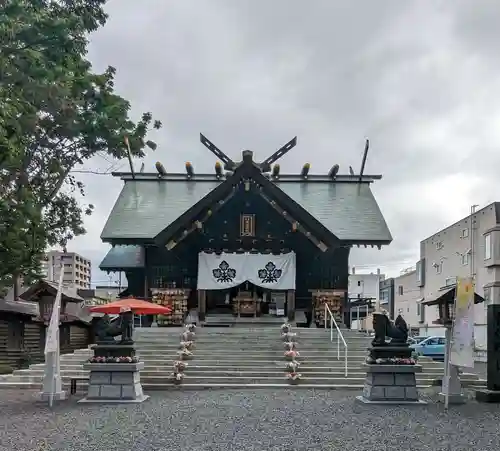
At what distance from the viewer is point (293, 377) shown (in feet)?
48.8

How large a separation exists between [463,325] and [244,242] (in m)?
11.4

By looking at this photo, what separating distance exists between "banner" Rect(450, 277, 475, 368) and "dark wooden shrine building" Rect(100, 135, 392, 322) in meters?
9.27

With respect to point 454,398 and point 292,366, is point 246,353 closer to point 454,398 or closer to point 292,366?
point 292,366

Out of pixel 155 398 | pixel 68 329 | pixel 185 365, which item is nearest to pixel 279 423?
pixel 155 398

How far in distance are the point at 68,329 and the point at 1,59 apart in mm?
16553

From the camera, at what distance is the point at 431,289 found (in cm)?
4334

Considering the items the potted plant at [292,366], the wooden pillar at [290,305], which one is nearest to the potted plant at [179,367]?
the potted plant at [292,366]

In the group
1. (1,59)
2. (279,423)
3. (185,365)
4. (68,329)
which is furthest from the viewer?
(68,329)

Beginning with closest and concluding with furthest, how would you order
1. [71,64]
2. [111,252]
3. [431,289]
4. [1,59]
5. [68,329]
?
[1,59] < [71,64] < [68,329] < [111,252] < [431,289]

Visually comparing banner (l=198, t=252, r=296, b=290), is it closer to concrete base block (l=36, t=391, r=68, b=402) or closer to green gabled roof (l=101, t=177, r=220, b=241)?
green gabled roof (l=101, t=177, r=220, b=241)

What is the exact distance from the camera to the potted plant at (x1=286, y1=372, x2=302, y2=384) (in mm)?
14789

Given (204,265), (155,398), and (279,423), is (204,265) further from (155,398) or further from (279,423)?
(279,423)

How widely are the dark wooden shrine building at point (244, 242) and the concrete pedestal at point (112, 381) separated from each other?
917cm

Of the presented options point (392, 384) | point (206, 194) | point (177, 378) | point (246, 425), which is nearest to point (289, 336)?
point (177, 378)
